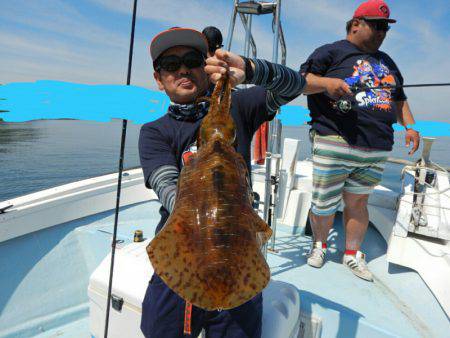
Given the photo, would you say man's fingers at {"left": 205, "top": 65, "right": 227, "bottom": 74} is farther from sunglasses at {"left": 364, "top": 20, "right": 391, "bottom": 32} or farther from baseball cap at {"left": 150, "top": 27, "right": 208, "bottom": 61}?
sunglasses at {"left": 364, "top": 20, "right": 391, "bottom": 32}

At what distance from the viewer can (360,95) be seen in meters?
3.56

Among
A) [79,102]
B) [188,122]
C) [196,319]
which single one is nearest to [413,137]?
[188,122]

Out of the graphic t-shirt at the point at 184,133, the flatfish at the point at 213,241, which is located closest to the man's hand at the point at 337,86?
the graphic t-shirt at the point at 184,133

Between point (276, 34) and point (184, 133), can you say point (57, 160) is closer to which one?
point (276, 34)

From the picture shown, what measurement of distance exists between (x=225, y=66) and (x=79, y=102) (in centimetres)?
103

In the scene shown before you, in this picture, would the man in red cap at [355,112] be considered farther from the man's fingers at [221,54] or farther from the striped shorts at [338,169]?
the man's fingers at [221,54]

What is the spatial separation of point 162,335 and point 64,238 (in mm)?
3410

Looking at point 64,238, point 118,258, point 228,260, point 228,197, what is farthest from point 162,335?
point 64,238

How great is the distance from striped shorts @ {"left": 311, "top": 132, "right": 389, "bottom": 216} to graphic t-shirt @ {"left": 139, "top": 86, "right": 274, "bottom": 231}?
165 cm

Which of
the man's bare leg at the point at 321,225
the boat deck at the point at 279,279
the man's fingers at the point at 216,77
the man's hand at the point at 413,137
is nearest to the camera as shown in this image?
the man's fingers at the point at 216,77

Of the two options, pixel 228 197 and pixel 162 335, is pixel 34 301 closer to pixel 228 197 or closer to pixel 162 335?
pixel 162 335

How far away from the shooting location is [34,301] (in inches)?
148

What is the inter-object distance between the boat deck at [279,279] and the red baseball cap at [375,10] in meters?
3.40

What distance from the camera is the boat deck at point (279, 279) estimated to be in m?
3.16
